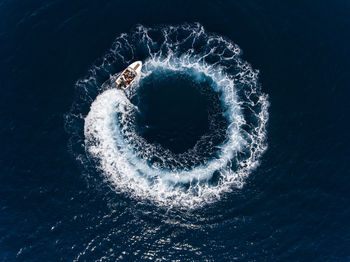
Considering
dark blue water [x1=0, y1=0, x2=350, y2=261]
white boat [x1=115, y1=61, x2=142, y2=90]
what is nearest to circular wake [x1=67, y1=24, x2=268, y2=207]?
dark blue water [x1=0, y1=0, x2=350, y2=261]

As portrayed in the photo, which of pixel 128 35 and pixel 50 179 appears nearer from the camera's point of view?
pixel 50 179

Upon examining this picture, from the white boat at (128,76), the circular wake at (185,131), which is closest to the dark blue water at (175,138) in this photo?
the circular wake at (185,131)

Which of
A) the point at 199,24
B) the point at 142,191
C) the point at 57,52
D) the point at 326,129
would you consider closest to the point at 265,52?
the point at 199,24

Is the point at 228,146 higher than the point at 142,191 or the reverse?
higher

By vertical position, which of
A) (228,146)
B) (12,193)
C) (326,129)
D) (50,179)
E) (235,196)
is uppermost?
(326,129)

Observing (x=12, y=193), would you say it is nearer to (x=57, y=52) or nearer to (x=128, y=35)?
(x=57, y=52)

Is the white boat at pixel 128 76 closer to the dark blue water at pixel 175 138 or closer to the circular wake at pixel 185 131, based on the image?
the circular wake at pixel 185 131

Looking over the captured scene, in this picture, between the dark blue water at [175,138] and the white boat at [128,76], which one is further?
the white boat at [128,76]
